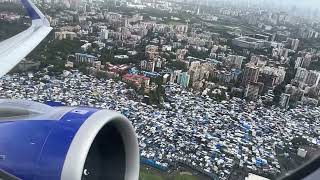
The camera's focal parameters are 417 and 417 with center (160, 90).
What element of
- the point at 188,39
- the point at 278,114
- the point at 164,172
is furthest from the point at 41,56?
the point at 188,39

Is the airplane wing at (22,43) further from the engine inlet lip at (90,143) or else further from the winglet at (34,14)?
the engine inlet lip at (90,143)

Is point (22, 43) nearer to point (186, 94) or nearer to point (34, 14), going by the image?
point (34, 14)

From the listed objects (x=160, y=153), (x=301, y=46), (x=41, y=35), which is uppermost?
(x=41, y=35)

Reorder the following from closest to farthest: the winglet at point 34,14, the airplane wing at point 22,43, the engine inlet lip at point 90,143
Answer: the engine inlet lip at point 90,143 → the airplane wing at point 22,43 → the winglet at point 34,14

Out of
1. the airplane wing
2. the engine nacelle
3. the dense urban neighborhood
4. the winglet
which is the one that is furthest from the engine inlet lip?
the winglet

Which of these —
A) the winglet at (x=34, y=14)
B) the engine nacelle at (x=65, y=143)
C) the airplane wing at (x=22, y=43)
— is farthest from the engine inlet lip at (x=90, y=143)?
the winglet at (x=34, y=14)

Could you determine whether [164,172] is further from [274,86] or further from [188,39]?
[188,39]
